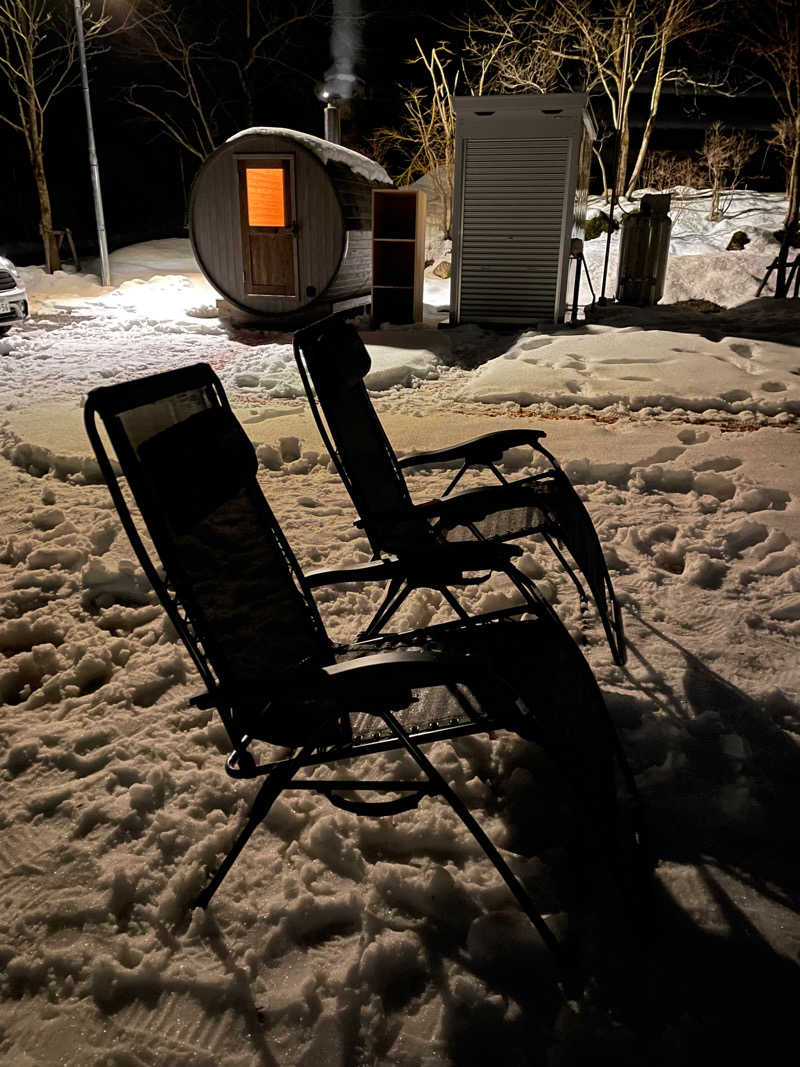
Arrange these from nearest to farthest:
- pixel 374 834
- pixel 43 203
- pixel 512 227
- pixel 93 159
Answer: pixel 374 834, pixel 512 227, pixel 93 159, pixel 43 203

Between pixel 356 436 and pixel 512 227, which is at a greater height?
pixel 512 227

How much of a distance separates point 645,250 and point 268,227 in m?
6.27

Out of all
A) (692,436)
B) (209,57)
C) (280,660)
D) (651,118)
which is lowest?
(692,436)

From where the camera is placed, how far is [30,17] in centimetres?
1725

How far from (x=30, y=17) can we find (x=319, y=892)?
21.6 meters

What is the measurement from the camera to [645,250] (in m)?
12.6

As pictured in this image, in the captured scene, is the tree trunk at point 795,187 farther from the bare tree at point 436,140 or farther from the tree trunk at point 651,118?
the bare tree at point 436,140

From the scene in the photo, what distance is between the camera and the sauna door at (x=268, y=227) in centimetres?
1151

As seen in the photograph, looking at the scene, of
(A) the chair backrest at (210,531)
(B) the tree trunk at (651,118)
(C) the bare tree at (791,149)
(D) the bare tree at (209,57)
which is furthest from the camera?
(B) the tree trunk at (651,118)

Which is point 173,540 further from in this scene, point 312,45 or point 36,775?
point 312,45

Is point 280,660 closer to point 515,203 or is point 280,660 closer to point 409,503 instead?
point 409,503

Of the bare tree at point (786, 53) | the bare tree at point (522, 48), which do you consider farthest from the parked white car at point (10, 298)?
the bare tree at point (786, 53)

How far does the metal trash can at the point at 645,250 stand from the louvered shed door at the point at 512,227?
78.0 inches

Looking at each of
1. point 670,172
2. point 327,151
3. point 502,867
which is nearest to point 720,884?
point 502,867
